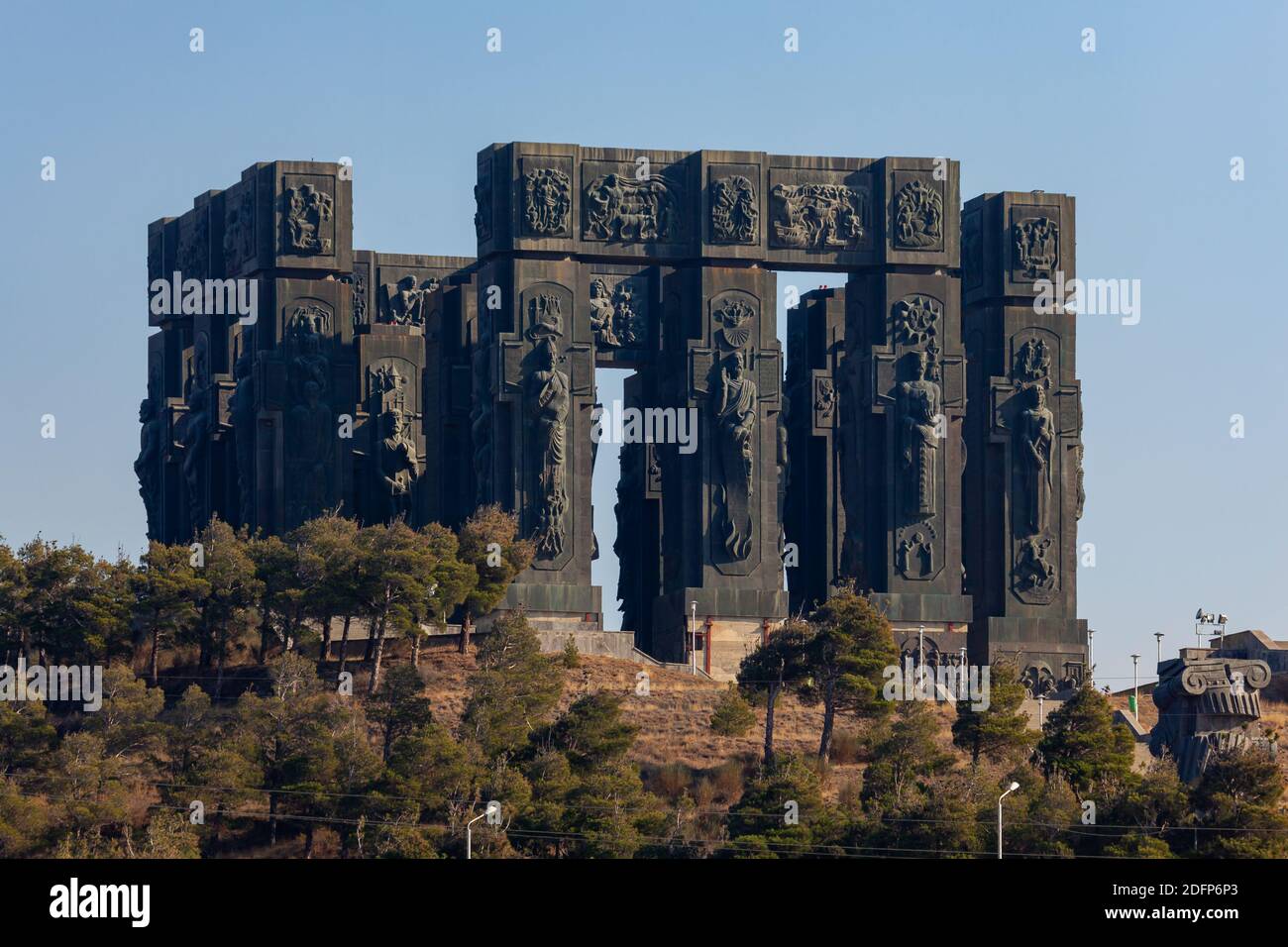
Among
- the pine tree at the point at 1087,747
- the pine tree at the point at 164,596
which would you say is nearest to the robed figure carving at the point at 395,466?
the pine tree at the point at 164,596

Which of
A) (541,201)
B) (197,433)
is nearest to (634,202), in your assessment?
(541,201)

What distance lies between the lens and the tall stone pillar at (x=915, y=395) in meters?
98.8

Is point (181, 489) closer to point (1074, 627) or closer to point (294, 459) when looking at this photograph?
point (294, 459)

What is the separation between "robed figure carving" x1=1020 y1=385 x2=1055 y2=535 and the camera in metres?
101

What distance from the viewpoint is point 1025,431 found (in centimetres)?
10162

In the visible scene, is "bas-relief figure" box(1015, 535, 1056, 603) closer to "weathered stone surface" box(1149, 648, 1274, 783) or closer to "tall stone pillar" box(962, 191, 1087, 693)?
"tall stone pillar" box(962, 191, 1087, 693)

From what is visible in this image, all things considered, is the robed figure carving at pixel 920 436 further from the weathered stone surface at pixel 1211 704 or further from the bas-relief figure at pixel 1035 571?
the weathered stone surface at pixel 1211 704

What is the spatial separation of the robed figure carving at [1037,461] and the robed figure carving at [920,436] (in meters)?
3.89

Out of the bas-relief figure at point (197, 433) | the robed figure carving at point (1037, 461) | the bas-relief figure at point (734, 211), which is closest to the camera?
the bas-relief figure at point (734, 211)

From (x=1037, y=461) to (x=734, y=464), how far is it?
10394 mm

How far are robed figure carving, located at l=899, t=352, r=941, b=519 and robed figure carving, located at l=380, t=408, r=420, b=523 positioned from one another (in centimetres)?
1611

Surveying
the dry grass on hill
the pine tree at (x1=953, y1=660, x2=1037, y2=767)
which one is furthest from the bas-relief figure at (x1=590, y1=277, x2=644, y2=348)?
the pine tree at (x1=953, y1=660, x2=1037, y2=767)

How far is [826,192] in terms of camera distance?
99688mm
